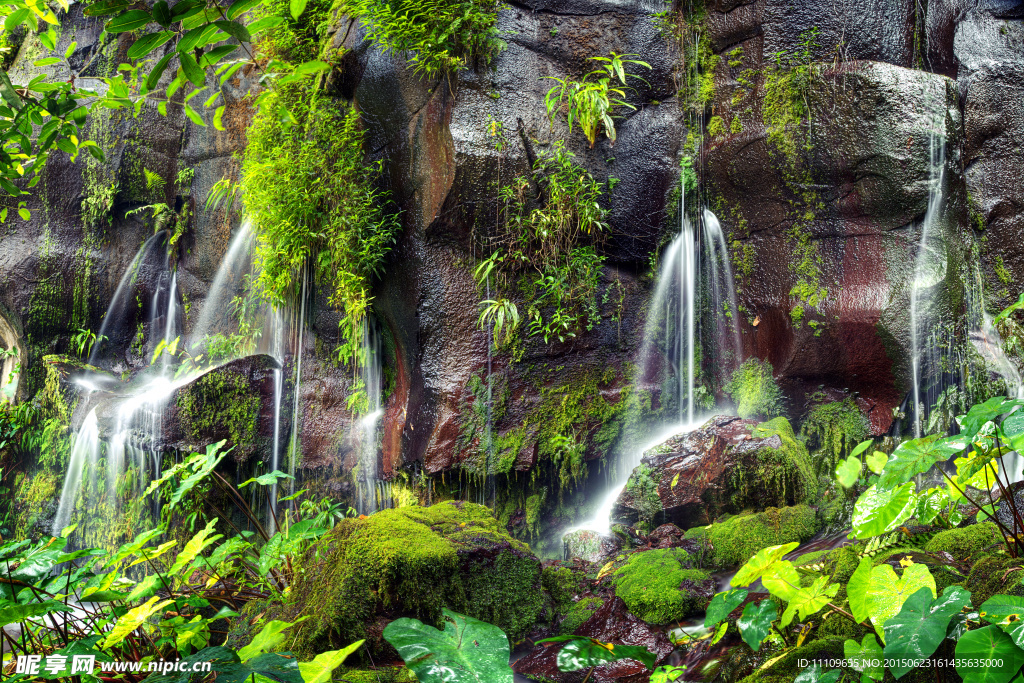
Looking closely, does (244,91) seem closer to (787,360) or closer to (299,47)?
(299,47)

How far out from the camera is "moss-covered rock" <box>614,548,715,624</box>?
12.2ft

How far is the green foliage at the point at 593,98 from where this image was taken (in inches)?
239

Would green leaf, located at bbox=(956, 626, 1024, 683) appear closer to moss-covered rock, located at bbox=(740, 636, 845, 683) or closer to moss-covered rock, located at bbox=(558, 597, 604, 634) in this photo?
moss-covered rock, located at bbox=(740, 636, 845, 683)

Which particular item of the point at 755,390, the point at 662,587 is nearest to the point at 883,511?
the point at 662,587

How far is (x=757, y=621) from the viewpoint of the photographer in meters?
2.06

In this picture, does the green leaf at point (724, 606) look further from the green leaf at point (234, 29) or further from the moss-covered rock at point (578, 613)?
the green leaf at point (234, 29)

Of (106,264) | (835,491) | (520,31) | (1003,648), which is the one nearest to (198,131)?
(106,264)

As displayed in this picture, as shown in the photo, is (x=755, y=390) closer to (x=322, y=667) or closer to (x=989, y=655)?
(x=989, y=655)

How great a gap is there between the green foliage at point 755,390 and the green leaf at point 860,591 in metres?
4.23

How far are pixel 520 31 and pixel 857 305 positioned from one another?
169 inches

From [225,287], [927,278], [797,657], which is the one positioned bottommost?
[797,657]

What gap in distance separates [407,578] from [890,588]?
215cm

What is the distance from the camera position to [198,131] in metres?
8.86

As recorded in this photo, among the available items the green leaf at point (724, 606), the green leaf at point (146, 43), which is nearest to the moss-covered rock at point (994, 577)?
the green leaf at point (724, 606)
